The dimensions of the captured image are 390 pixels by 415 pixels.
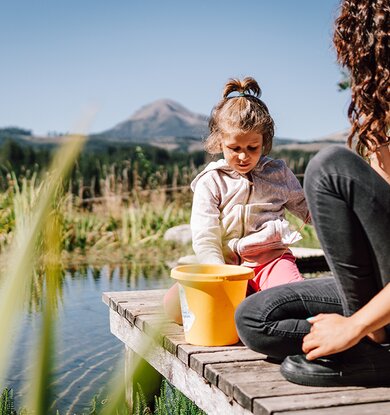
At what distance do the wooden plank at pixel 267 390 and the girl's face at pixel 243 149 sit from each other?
1.09 m

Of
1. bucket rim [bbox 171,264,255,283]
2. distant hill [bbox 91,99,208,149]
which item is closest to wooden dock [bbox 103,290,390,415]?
bucket rim [bbox 171,264,255,283]

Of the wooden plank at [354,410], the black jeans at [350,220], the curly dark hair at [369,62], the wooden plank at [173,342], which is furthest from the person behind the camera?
the wooden plank at [173,342]

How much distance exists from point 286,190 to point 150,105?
10054 centimetres

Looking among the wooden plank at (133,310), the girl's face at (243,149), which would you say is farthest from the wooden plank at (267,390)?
the girl's face at (243,149)

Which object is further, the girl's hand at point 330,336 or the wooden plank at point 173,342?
the wooden plank at point 173,342

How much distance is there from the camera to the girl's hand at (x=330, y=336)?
5.56 feet

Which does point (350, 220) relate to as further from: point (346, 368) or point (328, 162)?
point (346, 368)

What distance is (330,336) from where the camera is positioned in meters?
1.74

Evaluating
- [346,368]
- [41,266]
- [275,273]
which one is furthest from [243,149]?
[41,266]

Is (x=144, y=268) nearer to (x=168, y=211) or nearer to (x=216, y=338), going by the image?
(x=168, y=211)

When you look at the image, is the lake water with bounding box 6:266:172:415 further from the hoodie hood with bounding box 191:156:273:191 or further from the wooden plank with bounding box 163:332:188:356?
the hoodie hood with bounding box 191:156:273:191

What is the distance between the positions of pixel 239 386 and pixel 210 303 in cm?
47

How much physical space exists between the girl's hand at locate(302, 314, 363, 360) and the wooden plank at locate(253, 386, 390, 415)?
107mm

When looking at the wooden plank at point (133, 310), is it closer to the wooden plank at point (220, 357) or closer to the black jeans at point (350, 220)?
the wooden plank at point (220, 357)
